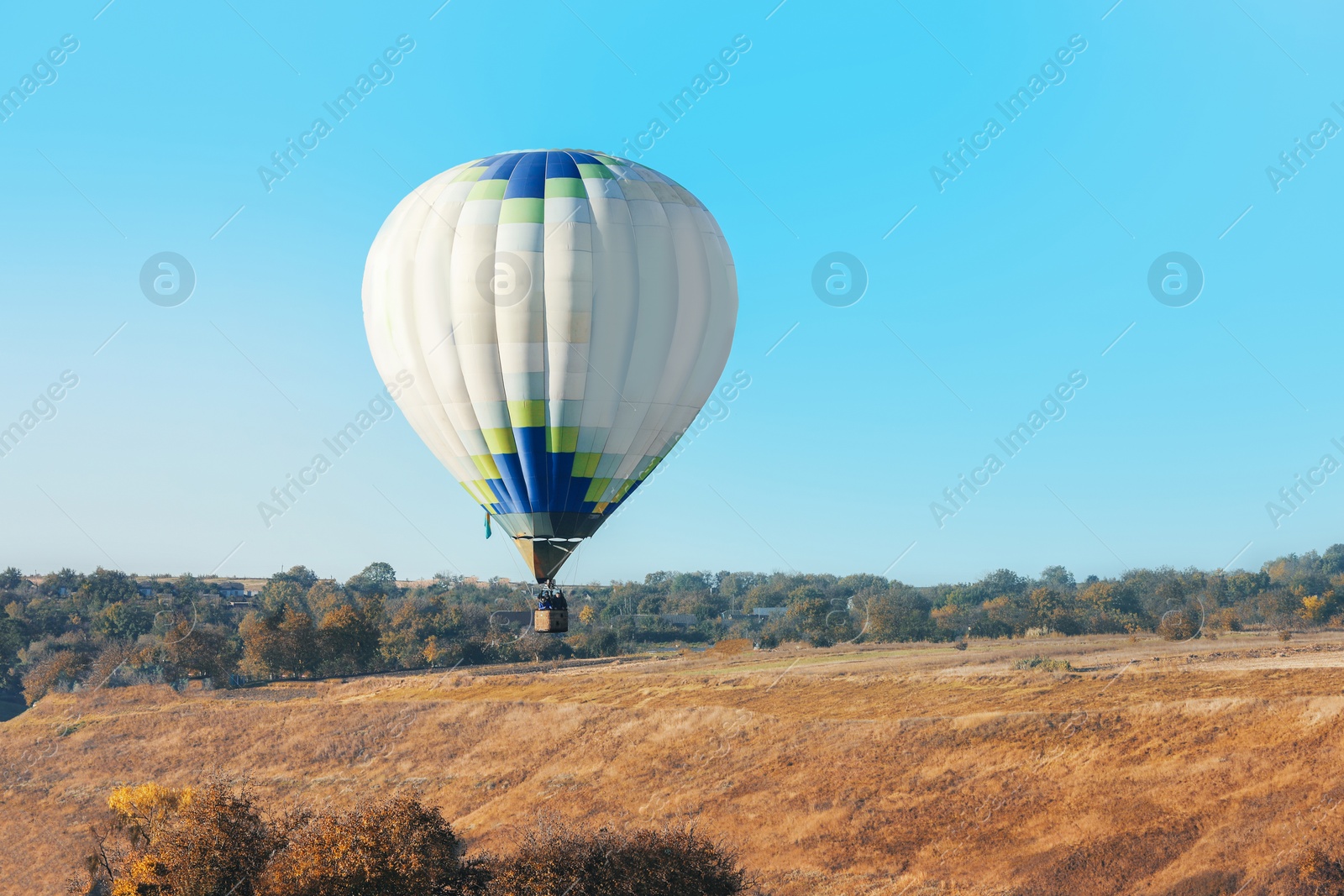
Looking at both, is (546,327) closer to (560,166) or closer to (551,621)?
(560,166)

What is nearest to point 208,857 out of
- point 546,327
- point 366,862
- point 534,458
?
point 366,862

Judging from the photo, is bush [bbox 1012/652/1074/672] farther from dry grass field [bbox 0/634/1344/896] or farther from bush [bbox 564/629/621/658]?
bush [bbox 564/629/621/658]

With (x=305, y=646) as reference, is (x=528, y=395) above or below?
above

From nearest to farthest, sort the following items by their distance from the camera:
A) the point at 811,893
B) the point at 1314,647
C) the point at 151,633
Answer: the point at 811,893 < the point at 1314,647 < the point at 151,633

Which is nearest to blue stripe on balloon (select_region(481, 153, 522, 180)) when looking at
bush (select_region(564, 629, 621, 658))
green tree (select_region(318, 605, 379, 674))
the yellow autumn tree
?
green tree (select_region(318, 605, 379, 674))

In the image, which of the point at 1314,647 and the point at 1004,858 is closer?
the point at 1004,858

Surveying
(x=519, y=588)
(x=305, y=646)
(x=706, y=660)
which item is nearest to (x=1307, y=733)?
(x=706, y=660)

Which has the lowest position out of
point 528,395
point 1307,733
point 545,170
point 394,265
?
point 1307,733

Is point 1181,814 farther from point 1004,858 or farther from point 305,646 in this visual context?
point 305,646
